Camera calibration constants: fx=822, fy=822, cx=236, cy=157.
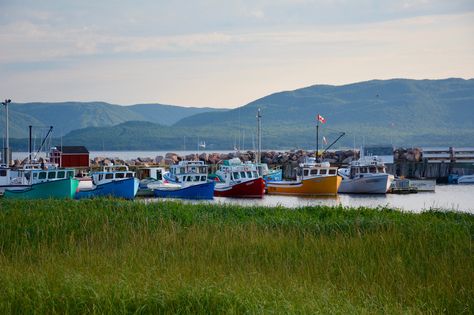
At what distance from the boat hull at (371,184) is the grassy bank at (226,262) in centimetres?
4106

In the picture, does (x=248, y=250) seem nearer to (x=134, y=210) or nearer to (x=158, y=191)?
(x=134, y=210)

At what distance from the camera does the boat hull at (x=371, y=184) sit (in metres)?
65.9

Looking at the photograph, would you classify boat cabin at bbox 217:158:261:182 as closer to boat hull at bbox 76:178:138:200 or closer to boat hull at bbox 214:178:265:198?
boat hull at bbox 214:178:265:198

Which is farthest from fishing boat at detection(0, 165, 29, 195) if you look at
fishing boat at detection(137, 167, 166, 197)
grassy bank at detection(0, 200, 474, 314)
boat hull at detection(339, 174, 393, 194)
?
boat hull at detection(339, 174, 393, 194)

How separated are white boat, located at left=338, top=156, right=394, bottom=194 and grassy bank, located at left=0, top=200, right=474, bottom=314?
4116 centimetres

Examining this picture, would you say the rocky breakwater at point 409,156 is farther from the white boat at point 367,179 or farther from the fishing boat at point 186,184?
the fishing boat at point 186,184

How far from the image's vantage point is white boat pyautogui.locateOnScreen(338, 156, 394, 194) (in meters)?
66.1

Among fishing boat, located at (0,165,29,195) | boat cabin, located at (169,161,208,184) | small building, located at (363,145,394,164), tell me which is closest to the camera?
fishing boat, located at (0,165,29,195)

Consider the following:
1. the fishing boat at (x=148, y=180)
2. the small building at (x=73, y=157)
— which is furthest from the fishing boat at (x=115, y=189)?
the small building at (x=73, y=157)

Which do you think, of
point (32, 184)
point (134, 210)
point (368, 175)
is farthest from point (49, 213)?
point (368, 175)

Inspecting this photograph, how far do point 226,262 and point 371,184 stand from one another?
166 ft

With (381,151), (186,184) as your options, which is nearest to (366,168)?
(186,184)

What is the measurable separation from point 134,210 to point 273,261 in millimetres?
8349

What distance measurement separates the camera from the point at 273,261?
672 inches
